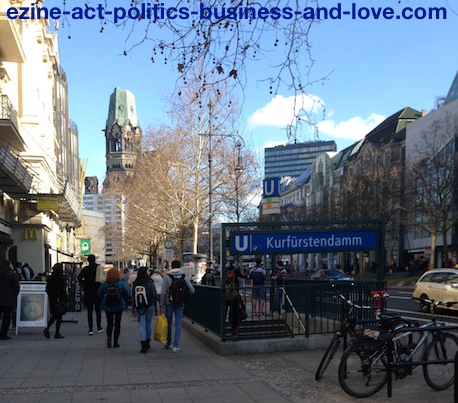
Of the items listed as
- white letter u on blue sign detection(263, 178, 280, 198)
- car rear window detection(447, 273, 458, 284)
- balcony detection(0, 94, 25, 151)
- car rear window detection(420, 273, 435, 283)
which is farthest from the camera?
balcony detection(0, 94, 25, 151)

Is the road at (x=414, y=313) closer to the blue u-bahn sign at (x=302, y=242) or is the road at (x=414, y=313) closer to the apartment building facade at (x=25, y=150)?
the blue u-bahn sign at (x=302, y=242)

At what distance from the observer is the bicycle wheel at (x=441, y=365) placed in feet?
21.9

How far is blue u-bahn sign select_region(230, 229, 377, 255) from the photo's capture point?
9.48m

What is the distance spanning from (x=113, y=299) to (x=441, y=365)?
6.08 metres

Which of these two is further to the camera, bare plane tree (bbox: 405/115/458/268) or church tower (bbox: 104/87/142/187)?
church tower (bbox: 104/87/142/187)

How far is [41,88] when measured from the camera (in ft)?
105

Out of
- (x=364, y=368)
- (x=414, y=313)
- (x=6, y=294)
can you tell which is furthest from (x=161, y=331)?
(x=414, y=313)

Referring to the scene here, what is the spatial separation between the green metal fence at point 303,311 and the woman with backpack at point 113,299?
6.18ft

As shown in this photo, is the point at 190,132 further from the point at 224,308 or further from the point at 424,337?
the point at 424,337

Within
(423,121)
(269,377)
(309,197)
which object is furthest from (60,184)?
(309,197)

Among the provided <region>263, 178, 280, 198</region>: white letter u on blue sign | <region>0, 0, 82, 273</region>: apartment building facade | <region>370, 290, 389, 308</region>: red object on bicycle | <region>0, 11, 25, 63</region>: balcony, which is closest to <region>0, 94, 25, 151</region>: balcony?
<region>0, 0, 82, 273</region>: apartment building facade

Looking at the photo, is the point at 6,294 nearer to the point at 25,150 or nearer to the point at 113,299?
the point at 113,299

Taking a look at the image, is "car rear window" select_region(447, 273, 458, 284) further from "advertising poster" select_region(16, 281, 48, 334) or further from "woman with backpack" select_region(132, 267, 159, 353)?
"advertising poster" select_region(16, 281, 48, 334)

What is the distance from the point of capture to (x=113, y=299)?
34.5 ft
